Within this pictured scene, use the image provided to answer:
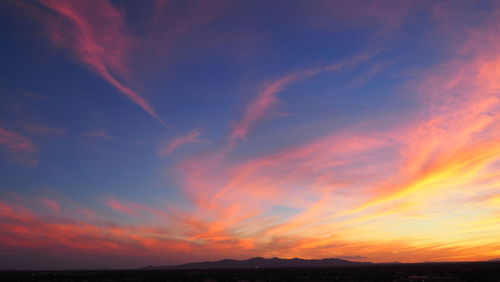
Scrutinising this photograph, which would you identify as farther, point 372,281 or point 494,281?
point 372,281

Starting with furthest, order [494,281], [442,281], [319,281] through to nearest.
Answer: [319,281] → [442,281] → [494,281]

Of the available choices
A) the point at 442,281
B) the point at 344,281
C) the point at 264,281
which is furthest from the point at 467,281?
the point at 264,281

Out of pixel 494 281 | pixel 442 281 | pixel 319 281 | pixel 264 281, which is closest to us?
pixel 494 281

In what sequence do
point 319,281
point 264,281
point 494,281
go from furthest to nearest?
point 264,281, point 319,281, point 494,281

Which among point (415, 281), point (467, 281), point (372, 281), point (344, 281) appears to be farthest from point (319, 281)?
point (467, 281)

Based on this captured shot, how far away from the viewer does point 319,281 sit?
86438 millimetres

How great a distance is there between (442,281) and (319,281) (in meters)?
25.4

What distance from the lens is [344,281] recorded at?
83.2 meters

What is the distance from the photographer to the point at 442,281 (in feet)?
263

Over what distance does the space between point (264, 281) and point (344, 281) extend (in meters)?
20.1

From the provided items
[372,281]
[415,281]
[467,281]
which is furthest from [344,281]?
[467,281]

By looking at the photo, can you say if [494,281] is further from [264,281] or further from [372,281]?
[264,281]

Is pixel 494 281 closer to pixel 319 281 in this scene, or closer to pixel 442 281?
pixel 442 281

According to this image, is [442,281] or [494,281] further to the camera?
[442,281]
